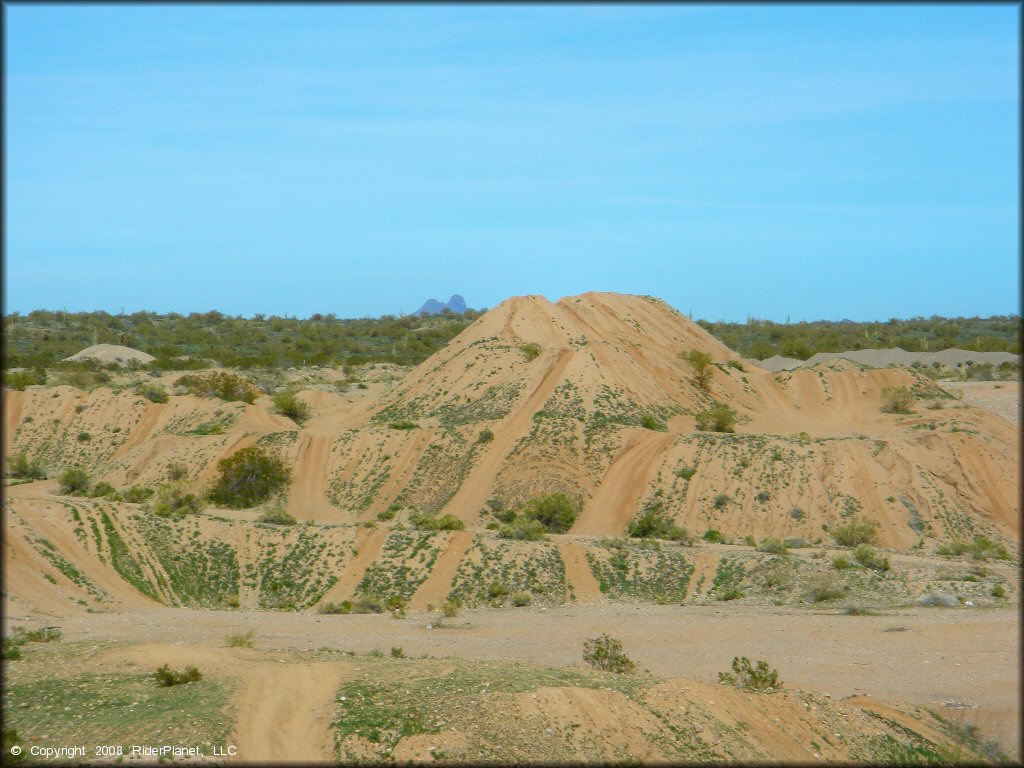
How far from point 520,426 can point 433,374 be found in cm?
940

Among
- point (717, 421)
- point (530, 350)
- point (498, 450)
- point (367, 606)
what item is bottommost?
point (367, 606)

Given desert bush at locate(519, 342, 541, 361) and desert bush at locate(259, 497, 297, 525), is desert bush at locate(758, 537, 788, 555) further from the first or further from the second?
desert bush at locate(519, 342, 541, 361)

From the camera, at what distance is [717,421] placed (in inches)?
1823

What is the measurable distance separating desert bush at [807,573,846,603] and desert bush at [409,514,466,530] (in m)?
11.8

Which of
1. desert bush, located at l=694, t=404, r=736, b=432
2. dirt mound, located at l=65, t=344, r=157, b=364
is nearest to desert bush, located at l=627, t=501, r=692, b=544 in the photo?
desert bush, located at l=694, t=404, r=736, b=432

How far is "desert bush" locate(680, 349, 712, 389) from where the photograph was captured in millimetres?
53656

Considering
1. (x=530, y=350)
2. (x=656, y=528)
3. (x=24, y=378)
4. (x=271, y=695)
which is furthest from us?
(x=24, y=378)

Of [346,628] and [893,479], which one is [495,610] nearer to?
[346,628]

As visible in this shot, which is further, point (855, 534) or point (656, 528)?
point (656, 528)

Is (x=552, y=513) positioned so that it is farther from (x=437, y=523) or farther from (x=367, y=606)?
(x=367, y=606)

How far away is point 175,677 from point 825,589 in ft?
64.5

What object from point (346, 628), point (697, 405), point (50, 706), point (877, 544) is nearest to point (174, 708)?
point (50, 706)

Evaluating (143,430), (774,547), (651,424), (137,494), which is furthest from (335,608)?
(143,430)

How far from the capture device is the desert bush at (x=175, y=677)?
1702 centimetres
